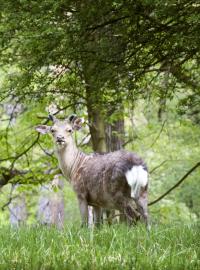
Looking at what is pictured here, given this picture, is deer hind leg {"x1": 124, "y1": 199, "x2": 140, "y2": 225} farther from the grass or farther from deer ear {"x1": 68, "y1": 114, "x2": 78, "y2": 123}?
the grass

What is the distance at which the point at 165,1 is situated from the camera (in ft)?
22.0

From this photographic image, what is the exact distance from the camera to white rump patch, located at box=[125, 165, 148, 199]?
9.70 metres

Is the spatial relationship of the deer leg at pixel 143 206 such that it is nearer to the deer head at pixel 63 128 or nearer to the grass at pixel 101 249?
the deer head at pixel 63 128

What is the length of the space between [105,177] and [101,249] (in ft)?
13.5

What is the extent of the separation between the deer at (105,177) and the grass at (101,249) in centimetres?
206

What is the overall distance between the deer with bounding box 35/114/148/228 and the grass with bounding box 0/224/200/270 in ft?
6.75

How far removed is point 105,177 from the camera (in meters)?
10.1

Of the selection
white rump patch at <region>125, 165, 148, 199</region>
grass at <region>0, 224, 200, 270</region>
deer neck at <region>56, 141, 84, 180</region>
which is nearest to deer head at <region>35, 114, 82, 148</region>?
deer neck at <region>56, 141, 84, 180</region>

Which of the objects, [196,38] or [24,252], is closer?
[24,252]

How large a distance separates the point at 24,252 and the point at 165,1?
3.04 m

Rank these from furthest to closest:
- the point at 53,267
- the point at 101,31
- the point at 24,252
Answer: the point at 101,31
the point at 24,252
the point at 53,267

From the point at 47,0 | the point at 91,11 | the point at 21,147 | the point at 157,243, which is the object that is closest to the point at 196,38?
the point at 91,11

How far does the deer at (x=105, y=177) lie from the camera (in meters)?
9.78

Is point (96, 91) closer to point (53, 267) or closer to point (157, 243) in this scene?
point (157, 243)
